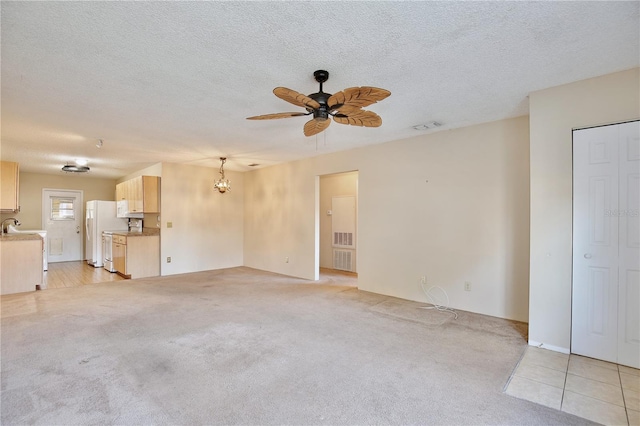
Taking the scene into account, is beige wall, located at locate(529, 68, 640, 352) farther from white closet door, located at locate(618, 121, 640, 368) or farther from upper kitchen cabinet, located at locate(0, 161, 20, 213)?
upper kitchen cabinet, located at locate(0, 161, 20, 213)

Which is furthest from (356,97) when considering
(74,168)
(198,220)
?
(74,168)

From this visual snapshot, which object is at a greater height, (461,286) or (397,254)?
(397,254)

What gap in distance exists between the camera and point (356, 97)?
88.0 inches

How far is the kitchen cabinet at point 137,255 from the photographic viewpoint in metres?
6.29

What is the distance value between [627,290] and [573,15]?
2.32m

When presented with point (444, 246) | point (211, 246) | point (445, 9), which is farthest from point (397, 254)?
point (211, 246)

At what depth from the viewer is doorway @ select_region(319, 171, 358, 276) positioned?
7.29 m

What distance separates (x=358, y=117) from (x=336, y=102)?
0.40m

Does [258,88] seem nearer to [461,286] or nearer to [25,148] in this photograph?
[461,286]

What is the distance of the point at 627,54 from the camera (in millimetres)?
2406

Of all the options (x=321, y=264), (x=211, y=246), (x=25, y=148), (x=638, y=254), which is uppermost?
(x=25, y=148)

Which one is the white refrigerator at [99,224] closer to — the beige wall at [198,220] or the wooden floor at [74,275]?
the wooden floor at [74,275]

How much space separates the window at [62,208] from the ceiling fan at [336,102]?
932 cm

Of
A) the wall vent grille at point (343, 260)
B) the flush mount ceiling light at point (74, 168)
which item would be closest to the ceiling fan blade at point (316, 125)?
the wall vent grille at point (343, 260)
